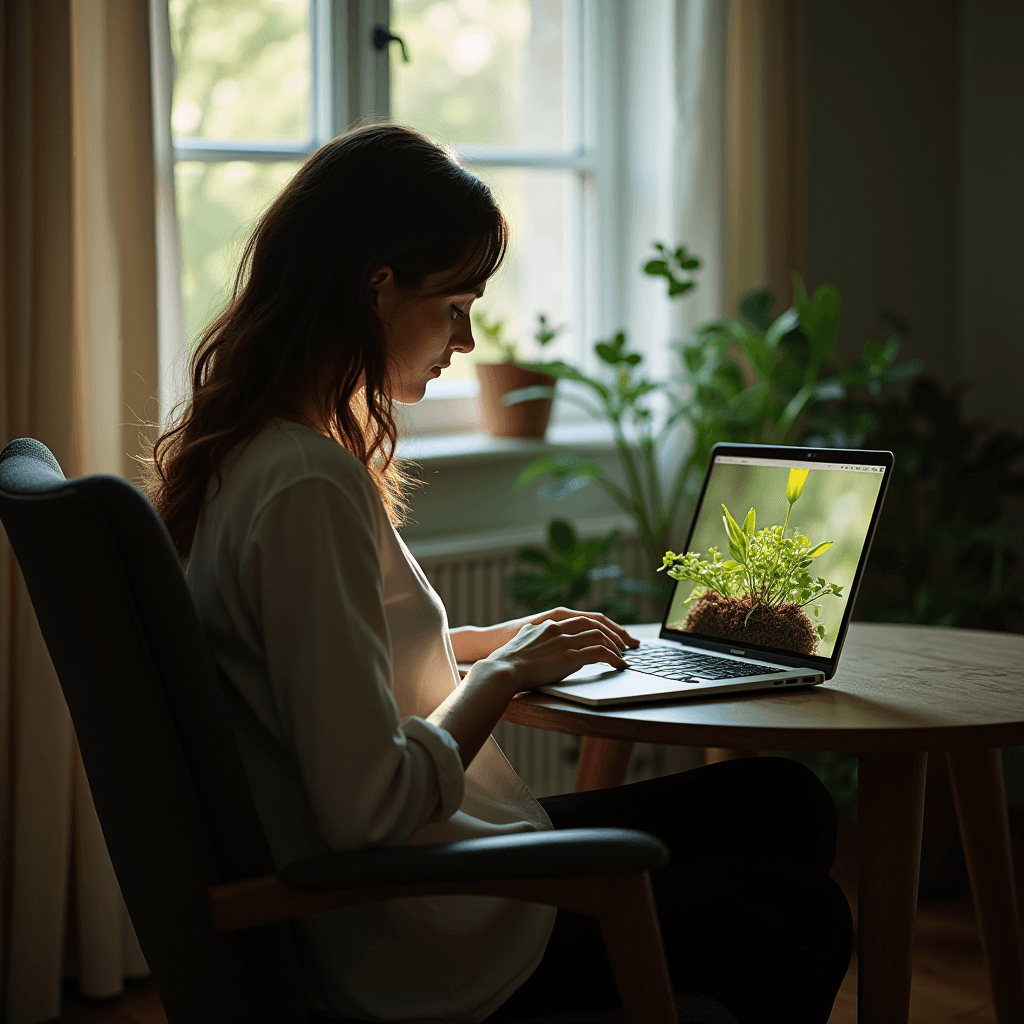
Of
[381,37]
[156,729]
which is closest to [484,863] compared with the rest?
[156,729]

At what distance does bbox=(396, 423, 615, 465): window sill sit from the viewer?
2.50 metres

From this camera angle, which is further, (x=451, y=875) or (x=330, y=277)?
(x=330, y=277)

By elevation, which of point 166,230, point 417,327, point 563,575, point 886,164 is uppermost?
point 886,164

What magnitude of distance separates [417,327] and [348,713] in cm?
41

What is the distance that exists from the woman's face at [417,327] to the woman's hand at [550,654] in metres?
0.28

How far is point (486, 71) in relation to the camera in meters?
2.77

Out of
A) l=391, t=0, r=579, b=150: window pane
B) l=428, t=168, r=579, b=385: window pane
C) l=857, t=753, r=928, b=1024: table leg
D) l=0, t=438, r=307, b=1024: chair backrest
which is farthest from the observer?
l=428, t=168, r=579, b=385: window pane

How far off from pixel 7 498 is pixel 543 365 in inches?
61.4

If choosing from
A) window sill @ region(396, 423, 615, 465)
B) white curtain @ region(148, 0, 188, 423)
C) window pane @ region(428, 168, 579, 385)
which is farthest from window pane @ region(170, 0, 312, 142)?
window sill @ region(396, 423, 615, 465)

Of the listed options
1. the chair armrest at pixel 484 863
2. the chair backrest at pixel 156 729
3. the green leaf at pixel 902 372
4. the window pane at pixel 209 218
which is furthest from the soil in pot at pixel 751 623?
the window pane at pixel 209 218

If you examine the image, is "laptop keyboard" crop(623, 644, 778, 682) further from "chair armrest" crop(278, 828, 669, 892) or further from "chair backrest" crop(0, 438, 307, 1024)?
"chair backrest" crop(0, 438, 307, 1024)

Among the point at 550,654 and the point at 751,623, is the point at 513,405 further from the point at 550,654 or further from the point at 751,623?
the point at 550,654

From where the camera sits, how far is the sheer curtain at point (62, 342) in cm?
181

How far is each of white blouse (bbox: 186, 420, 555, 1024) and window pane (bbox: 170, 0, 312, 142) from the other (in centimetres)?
156
